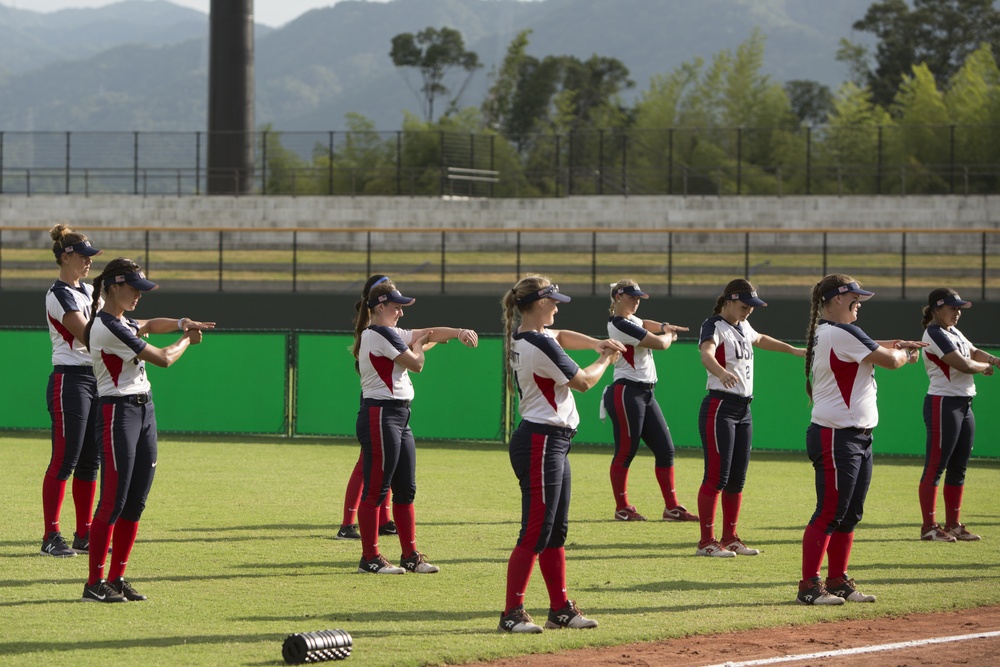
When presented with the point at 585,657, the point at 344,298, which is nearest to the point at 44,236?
the point at 344,298

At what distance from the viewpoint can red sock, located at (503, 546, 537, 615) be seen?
269 inches

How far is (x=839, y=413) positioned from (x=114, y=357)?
4299 millimetres

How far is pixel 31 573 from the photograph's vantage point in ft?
27.6

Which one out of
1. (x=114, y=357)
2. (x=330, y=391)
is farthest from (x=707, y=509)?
(x=330, y=391)

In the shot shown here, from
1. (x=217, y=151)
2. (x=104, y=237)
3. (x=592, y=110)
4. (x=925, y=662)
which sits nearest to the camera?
(x=925, y=662)

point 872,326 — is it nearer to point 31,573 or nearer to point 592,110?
point 31,573

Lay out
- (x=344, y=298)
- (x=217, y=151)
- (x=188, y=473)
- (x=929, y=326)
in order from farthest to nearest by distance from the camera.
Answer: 1. (x=217, y=151)
2. (x=344, y=298)
3. (x=188, y=473)
4. (x=929, y=326)

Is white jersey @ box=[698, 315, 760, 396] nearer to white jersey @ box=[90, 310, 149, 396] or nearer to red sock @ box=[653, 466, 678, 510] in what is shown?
red sock @ box=[653, 466, 678, 510]

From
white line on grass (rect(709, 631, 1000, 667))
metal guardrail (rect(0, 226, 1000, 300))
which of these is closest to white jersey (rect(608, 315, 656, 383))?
white line on grass (rect(709, 631, 1000, 667))

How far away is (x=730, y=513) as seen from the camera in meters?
9.45

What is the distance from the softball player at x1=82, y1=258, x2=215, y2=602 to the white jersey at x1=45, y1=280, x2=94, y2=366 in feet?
4.13

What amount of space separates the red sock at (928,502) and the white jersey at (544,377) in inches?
173

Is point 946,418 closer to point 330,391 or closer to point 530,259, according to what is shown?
point 330,391

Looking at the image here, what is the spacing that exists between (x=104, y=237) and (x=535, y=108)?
180 ft
